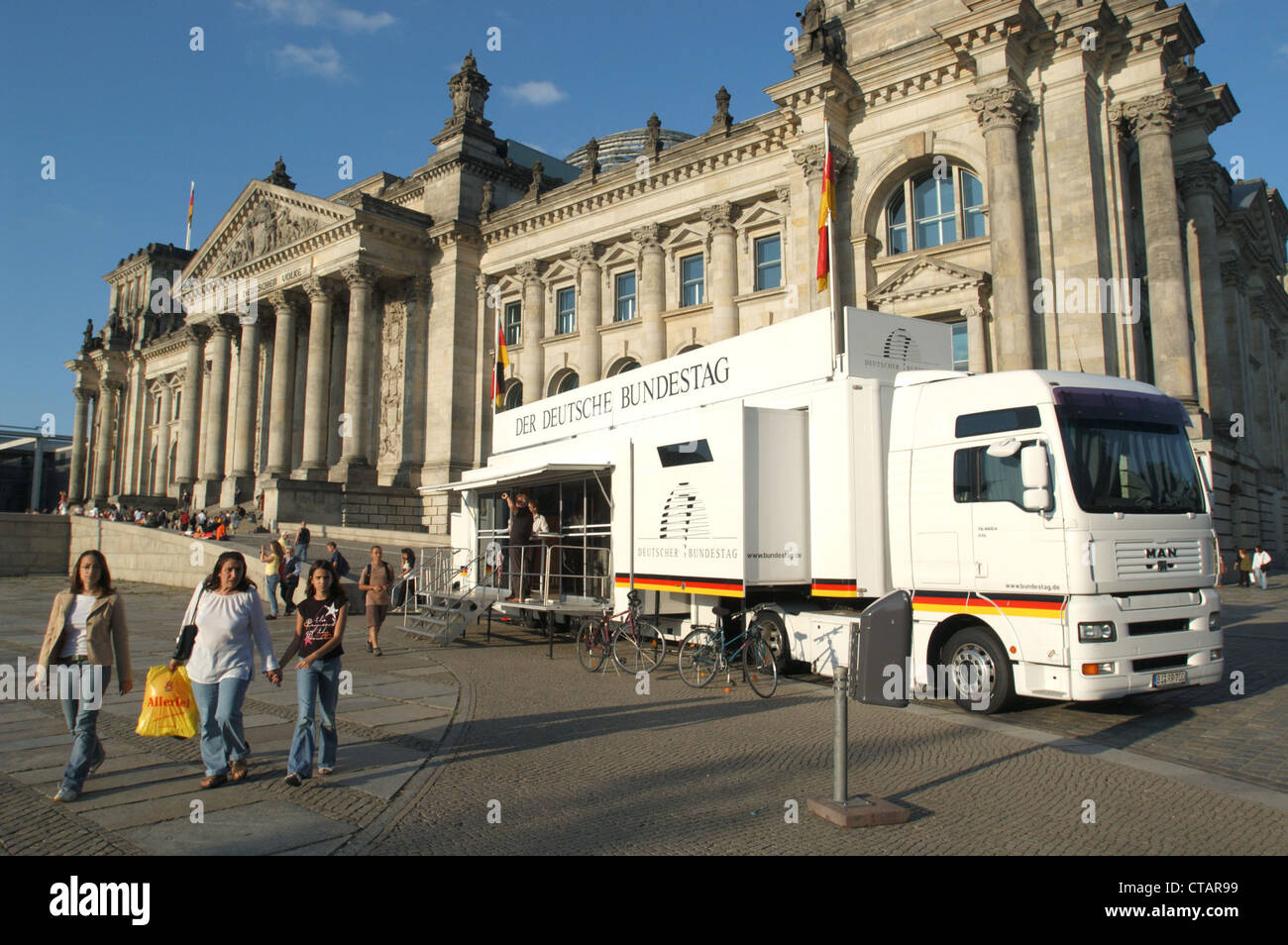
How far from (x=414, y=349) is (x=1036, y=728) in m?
35.8

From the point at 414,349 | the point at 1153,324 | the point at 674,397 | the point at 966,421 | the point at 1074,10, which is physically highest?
the point at 1074,10

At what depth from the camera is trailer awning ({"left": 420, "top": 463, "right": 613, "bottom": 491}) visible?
13906mm

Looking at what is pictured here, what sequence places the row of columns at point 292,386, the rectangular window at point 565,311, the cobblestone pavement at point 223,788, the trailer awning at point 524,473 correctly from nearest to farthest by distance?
the cobblestone pavement at point 223,788 → the trailer awning at point 524,473 → the rectangular window at point 565,311 → the row of columns at point 292,386

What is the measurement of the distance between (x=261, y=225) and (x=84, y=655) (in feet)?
147

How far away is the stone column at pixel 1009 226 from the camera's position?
72.0 feet

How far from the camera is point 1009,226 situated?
22.2 m

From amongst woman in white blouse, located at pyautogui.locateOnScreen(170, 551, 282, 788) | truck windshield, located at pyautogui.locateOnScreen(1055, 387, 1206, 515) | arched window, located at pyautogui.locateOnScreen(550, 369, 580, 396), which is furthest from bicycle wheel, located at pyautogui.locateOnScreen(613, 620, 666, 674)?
arched window, located at pyautogui.locateOnScreen(550, 369, 580, 396)

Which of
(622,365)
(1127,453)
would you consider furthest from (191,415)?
(1127,453)

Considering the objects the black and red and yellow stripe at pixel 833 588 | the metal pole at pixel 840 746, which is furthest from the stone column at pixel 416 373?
the metal pole at pixel 840 746

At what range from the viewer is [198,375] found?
52812mm

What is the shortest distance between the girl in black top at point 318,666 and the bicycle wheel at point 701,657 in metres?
5.32
